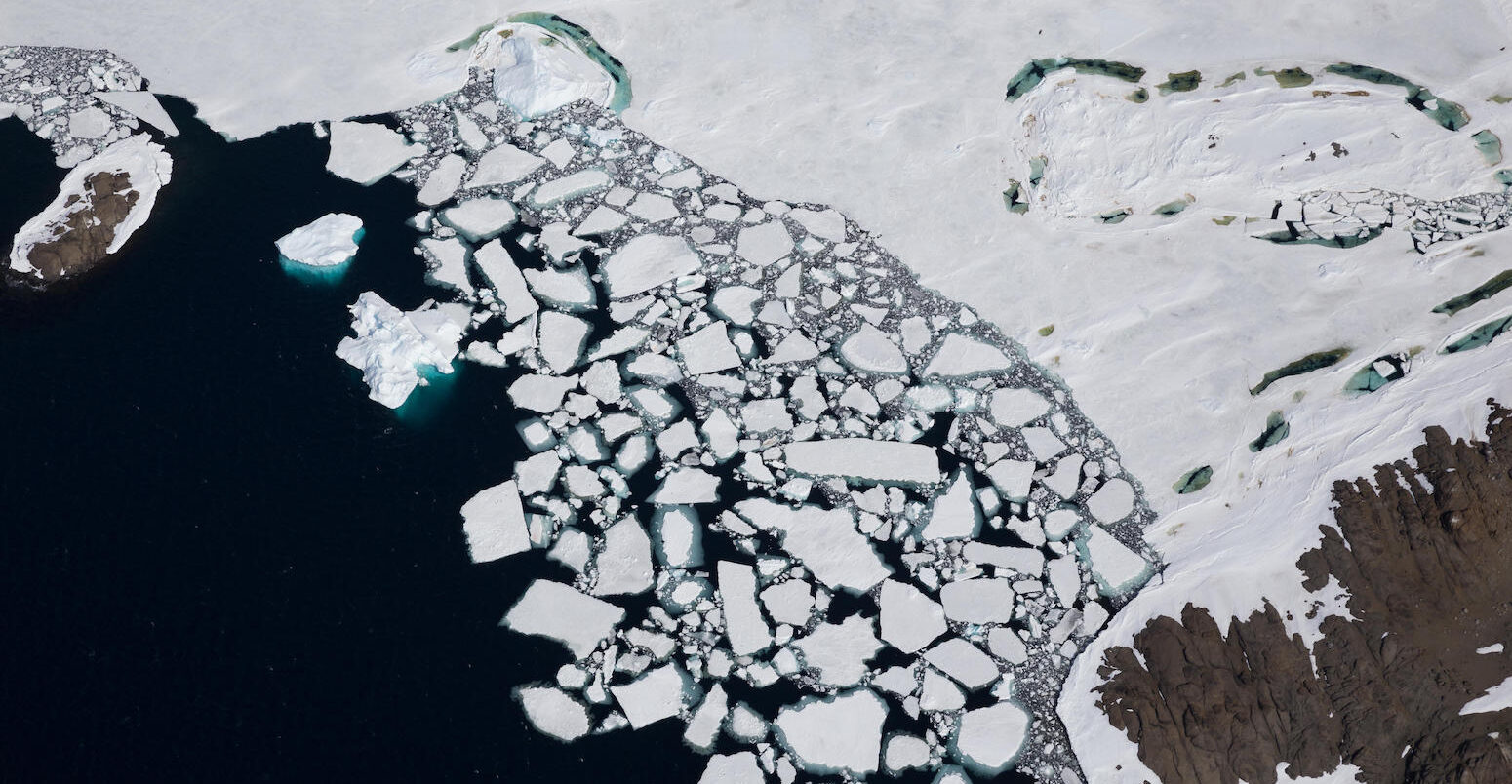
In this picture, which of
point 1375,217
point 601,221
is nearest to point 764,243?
point 601,221

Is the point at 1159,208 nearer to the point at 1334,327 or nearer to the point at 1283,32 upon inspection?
the point at 1334,327

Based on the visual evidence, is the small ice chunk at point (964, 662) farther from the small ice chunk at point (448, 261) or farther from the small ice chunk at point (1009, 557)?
the small ice chunk at point (448, 261)

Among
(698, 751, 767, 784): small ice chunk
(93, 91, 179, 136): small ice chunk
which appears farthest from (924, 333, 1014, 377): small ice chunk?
(93, 91, 179, 136): small ice chunk

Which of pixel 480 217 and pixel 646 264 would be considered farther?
pixel 480 217

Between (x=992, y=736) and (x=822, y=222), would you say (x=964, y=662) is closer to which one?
(x=992, y=736)

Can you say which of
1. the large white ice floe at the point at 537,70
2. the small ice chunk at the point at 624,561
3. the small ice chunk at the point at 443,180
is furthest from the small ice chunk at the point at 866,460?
the large white ice floe at the point at 537,70

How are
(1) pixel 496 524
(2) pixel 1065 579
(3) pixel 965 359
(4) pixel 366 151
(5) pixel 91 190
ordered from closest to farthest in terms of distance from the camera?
(2) pixel 1065 579, (1) pixel 496 524, (3) pixel 965 359, (5) pixel 91 190, (4) pixel 366 151

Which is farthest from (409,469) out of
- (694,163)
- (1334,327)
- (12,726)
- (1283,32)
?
(1283,32)
